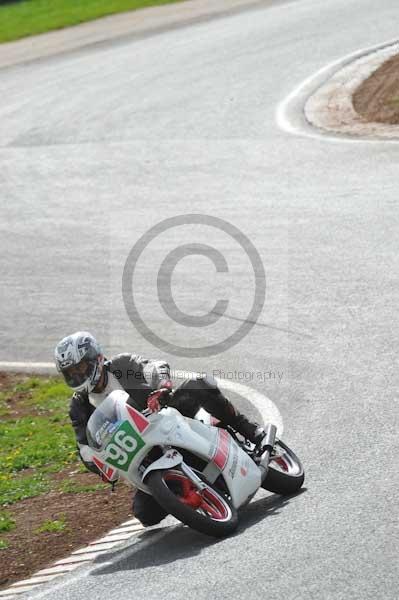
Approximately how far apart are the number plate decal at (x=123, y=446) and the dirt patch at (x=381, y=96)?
45.3ft

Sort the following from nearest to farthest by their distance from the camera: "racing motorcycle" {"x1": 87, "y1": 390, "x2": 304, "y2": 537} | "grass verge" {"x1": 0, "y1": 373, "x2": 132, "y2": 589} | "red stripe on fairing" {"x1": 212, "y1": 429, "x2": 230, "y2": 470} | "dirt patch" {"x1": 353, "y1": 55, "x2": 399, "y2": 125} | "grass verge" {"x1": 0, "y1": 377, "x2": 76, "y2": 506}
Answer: "racing motorcycle" {"x1": 87, "y1": 390, "x2": 304, "y2": 537} → "red stripe on fairing" {"x1": 212, "y1": 429, "x2": 230, "y2": 470} → "grass verge" {"x1": 0, "y1": 373, "x2": 132, "y2": 589} → "grass verge" {"x1": 0, "y1": 377, "x2": 76, "y2": 506} → "dirt patch" {"x1": 353, "y1": 55, "x2": 399, "y2": 125}

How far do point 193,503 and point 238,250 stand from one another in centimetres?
826

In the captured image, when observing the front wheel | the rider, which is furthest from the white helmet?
the front wheel

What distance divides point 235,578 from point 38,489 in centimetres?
385

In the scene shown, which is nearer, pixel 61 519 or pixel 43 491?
pixel 61 519

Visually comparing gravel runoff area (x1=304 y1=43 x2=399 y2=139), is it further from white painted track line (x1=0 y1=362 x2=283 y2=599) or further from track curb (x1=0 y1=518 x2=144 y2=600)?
track curb (x1=0 y1=518 x2=144 y2=600)

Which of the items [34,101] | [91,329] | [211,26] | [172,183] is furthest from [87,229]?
[211,26]

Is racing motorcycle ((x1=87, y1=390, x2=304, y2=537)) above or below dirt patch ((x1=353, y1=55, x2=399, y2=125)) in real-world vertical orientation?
above

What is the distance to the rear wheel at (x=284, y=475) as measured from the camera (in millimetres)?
8703

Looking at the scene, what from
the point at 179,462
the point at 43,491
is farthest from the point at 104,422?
the point at 43,491

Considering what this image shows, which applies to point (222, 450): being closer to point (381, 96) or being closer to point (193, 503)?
point (193, 503)

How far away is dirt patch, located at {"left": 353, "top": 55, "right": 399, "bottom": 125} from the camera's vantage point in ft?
68.9

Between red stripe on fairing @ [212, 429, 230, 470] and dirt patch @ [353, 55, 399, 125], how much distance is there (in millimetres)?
13117

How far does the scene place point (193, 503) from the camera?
7922mm
